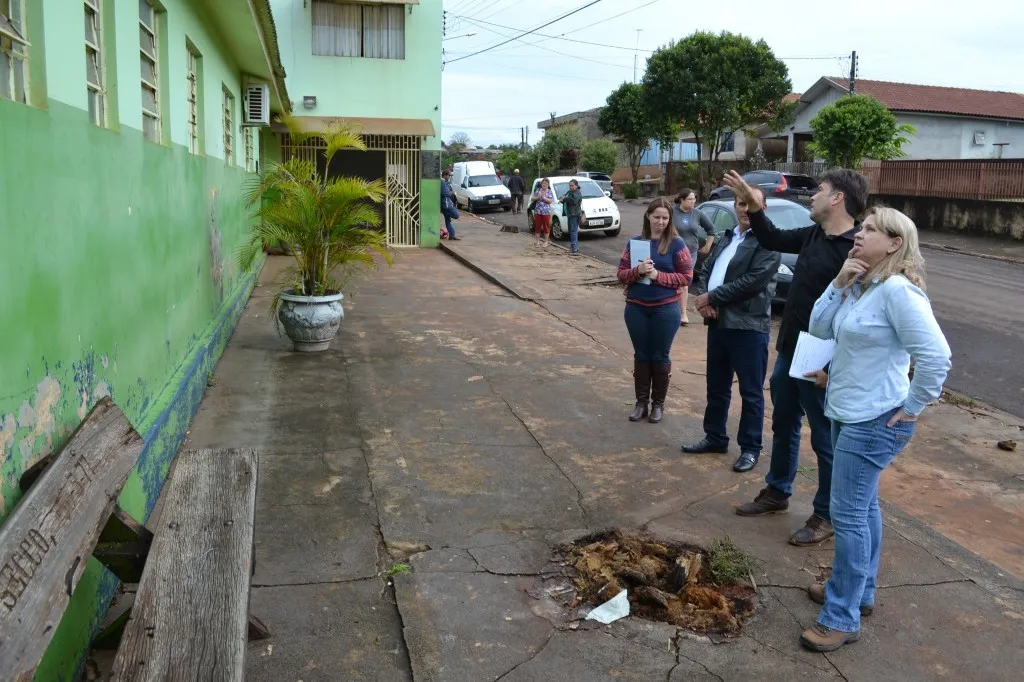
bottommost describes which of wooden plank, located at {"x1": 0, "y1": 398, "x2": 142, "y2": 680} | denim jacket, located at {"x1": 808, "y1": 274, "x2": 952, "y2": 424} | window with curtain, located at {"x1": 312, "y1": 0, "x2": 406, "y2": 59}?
wooden plank, located at {"x1": 0, "y1": 398, "x2": 142, "y2": 680}

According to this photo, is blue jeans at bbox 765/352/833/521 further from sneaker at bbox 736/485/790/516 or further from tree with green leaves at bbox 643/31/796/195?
tree with green leaves at bbox 643/31/796/195

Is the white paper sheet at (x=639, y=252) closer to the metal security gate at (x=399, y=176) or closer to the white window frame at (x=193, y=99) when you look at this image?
the white window frame at (x=193, y=99)

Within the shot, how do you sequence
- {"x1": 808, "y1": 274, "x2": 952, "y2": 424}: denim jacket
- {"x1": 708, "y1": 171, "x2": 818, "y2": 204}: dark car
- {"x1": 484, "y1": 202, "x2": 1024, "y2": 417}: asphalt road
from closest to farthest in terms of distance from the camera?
{"x1": 808, "y1": 274, "x2": 952, "y2": 424}: denim jacket
{"x1": 484, "y1": 202, "x2": 1024, "y2": 417}: asphalt road
{"x1": 708, "y1": 171, "x2": 818, "y2": 204}: dark car

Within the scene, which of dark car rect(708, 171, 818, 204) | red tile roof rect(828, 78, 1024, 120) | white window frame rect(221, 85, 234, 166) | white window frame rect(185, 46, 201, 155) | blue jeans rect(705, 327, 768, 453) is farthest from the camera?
red tile roof rect(828, 78, 1024, 120)

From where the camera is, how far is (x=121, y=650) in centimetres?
265

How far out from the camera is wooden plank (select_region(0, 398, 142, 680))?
7.82ft

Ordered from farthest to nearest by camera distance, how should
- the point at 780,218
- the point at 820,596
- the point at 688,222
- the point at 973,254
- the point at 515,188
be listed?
the point at 515,188
the point at 973,254
the point at 780,218
the point at 688,222
the point at 820,596

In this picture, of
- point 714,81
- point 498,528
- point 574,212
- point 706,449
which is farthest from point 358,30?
point 714,81

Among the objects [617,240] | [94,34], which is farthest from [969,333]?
[617,240]

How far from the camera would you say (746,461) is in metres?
5.74

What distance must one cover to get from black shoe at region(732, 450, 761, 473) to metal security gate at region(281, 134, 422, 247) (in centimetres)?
1488

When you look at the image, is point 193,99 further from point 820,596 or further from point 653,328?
point 820,596

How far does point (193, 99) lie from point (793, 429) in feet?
21.8

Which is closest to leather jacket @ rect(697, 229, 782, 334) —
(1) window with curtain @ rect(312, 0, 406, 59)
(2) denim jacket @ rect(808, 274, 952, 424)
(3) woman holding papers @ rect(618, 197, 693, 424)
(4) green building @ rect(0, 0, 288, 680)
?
(3) woman holding papers @ rect(618, 197, 693, 424)
